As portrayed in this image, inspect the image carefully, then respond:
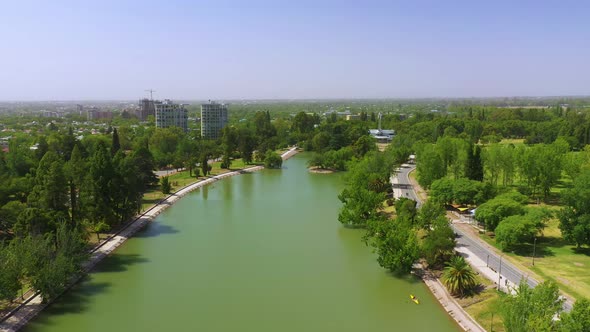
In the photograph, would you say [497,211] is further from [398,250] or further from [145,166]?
[145,166]

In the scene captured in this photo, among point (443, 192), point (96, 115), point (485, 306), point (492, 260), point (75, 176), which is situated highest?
point (96, 115)

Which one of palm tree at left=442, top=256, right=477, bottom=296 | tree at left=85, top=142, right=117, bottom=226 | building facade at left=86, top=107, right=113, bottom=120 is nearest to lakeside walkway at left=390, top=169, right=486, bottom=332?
palm tree at left=442, top=256, right=477, bottom=296

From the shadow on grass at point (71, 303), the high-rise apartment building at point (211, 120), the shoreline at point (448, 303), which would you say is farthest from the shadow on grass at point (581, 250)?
the high-rise apartment building at point (211, 120)

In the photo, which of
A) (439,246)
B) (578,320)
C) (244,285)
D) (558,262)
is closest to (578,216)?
(558,262)

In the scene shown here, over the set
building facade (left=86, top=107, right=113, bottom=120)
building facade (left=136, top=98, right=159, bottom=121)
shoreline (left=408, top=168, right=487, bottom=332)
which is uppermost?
building facade (left=136, top=98, right=159, bottom=121)

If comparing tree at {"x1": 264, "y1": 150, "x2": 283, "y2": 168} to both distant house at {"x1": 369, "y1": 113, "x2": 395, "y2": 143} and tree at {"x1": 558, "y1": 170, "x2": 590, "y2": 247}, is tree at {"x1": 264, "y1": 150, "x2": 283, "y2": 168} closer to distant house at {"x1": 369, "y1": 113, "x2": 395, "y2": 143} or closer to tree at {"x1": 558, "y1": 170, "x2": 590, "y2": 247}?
distant house at {"x1": 369, "y1": 113, "x2": 395, "y2": 143}

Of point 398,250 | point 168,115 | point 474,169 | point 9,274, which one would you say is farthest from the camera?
point 168,115
